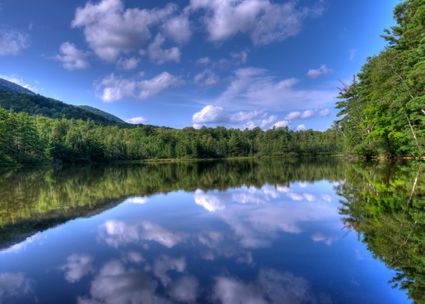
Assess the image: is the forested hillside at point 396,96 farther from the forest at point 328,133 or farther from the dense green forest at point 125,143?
the dense green forest at point 125,143

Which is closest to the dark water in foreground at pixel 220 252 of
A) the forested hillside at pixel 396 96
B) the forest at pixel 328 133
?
the forested hillside at pixel 396 96

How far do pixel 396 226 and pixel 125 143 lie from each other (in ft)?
326

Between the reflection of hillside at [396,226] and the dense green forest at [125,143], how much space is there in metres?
58.0

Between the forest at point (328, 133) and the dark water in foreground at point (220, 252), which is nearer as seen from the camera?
the dark water in foreground at point (220, 252)

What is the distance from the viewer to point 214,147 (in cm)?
11038

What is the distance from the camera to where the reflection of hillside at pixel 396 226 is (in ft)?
18.7

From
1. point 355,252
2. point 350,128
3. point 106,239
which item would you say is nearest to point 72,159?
point 350,128

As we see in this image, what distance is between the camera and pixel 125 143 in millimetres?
101375

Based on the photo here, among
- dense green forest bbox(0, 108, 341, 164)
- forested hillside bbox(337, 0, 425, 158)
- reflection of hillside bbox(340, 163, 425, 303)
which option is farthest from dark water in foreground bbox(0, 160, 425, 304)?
dense green forest bbox(0, 108, 341, 164)

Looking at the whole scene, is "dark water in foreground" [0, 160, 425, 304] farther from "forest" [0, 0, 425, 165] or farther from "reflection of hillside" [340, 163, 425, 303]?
"forest" [0, 0, 425, 165]

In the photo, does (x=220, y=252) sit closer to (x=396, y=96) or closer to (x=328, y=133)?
(x=396, y=96)

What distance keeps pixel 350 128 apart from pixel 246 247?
155 feet

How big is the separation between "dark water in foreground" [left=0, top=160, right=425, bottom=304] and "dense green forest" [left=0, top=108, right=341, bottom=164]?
52295 mm

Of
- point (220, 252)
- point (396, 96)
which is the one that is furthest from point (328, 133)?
point (220, 252)
